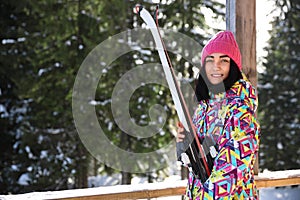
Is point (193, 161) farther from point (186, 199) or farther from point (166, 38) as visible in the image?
point (166, 38)

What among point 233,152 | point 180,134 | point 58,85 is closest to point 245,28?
point 180,134

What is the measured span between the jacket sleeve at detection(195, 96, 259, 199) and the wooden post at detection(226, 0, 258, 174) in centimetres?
80

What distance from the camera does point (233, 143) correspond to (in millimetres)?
1402

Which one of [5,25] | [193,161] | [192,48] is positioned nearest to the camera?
[193,161]

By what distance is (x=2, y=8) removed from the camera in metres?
6.91

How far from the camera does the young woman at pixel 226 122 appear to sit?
1.39 metres

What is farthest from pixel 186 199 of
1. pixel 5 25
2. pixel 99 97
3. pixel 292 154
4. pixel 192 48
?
pixel 292 154

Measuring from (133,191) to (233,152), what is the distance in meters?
0.69

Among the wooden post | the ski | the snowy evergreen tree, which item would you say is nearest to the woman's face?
the ski

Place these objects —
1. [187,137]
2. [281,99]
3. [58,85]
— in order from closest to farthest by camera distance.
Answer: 1. [187,137]
2. [58,85]
3. [281,99]

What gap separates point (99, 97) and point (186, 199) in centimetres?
535

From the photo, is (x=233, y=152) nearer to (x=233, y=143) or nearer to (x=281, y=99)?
(x=233, y=143)

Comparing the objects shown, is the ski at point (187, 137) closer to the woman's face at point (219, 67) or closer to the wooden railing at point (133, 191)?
the woman's face at point (219, 67)

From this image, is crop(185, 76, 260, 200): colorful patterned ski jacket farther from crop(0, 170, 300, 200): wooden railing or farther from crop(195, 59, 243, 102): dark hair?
crop(0, 170, 300, 200): wooden railing
